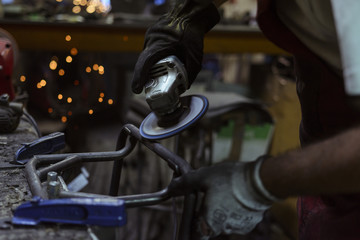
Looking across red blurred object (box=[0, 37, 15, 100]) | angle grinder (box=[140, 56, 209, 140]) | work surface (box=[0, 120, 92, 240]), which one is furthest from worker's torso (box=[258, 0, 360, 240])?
red blurred object (box=[0, 37, 15, 100])

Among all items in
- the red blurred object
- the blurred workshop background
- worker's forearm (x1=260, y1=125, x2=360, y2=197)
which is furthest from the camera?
the blurred workshop background

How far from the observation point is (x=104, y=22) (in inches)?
101

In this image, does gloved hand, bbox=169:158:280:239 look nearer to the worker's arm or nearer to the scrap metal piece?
the worker's arm

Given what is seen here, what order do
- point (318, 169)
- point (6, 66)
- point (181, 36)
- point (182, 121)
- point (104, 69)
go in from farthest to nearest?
point (104, 69) → point (6, 66) → point (181, 36) → point (182, 121) → point (318, 169)

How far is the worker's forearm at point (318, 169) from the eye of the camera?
562mm

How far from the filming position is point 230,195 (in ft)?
2.07

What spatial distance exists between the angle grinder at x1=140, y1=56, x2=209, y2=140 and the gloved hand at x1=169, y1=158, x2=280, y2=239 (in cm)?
19

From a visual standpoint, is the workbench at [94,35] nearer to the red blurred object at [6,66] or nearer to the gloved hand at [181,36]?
the red blurred object at [6,66]

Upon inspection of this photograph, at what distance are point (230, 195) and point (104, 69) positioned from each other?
3.38 metres

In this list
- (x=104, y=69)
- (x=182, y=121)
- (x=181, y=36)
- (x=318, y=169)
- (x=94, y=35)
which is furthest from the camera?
(x=104, y=69)

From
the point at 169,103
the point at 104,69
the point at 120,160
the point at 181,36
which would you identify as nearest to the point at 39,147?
the point at 120,160

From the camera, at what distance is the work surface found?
601 millimetres

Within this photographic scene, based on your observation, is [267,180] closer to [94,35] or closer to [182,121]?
[182,121]

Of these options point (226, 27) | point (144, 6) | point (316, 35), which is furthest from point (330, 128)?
point (144, 6)
